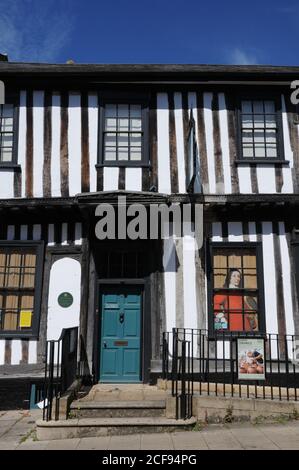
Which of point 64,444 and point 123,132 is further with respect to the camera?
point 123,132

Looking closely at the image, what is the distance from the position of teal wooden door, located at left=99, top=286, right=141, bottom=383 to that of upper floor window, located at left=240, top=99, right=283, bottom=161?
4133mm

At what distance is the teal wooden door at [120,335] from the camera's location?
9555mm

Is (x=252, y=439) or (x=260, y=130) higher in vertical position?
(x=260, y=130)

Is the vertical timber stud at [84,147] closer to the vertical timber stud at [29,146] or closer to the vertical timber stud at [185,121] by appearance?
the vertical timber stud at [29,146]

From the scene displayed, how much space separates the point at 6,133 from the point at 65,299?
408 centimetres

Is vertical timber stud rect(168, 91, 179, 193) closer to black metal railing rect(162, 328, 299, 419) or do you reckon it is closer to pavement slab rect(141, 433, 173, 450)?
black metal railing rect(162, 328, 299, 419)

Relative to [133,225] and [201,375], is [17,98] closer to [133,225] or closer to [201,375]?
[133,225]

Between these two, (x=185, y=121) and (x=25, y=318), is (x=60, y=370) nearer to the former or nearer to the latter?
(x=25, y=318)

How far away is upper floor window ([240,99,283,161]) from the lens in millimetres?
10195

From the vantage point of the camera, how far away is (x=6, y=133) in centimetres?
1024

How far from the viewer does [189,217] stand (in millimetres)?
9742

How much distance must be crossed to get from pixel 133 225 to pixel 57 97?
3.50 metres

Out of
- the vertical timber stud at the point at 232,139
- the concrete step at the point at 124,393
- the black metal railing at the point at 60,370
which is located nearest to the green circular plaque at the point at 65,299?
the black metal railing at the point at 60,370

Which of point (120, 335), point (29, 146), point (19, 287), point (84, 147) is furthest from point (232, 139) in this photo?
point (19, 287)
